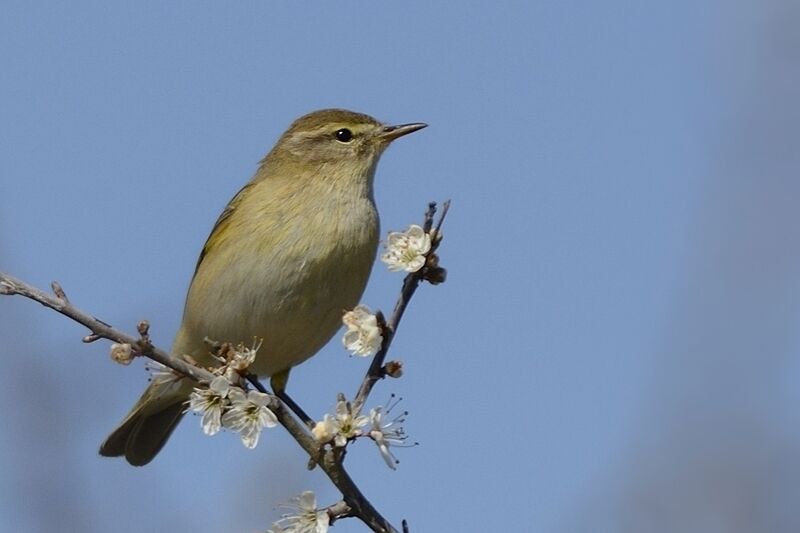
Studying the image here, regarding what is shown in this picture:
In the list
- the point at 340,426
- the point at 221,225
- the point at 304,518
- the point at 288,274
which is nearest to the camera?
the point at 340,426

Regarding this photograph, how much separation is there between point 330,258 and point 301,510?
2195mm

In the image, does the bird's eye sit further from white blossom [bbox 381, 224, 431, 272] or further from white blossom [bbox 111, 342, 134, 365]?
white blossom [bbox 111, 342, 134, 365]

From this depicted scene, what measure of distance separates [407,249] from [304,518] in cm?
89

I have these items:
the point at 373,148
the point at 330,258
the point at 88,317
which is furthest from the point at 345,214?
the point at 88,317

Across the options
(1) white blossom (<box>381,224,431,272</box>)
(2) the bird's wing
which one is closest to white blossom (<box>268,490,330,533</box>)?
(1) white blossom (<box>381,224,431,272</box>)

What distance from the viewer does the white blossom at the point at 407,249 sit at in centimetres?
362

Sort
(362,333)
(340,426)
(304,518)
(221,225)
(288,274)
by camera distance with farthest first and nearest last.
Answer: (221,225) → (288,274) → (362,333) → (304,518) → (340,426)

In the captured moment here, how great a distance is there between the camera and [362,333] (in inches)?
142

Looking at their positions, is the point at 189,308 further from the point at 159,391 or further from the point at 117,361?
the point at 117,361

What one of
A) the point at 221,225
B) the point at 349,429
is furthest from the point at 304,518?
the point at 221,225

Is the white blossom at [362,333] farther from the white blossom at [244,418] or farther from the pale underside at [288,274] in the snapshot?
the pale underside at [288,274]

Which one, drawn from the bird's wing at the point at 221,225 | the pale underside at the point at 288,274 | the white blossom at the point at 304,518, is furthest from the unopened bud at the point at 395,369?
the bird's wing at the point at 221,225

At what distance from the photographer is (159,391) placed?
6430 mm

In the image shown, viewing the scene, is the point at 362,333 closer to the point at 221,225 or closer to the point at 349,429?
the point at 349,429
